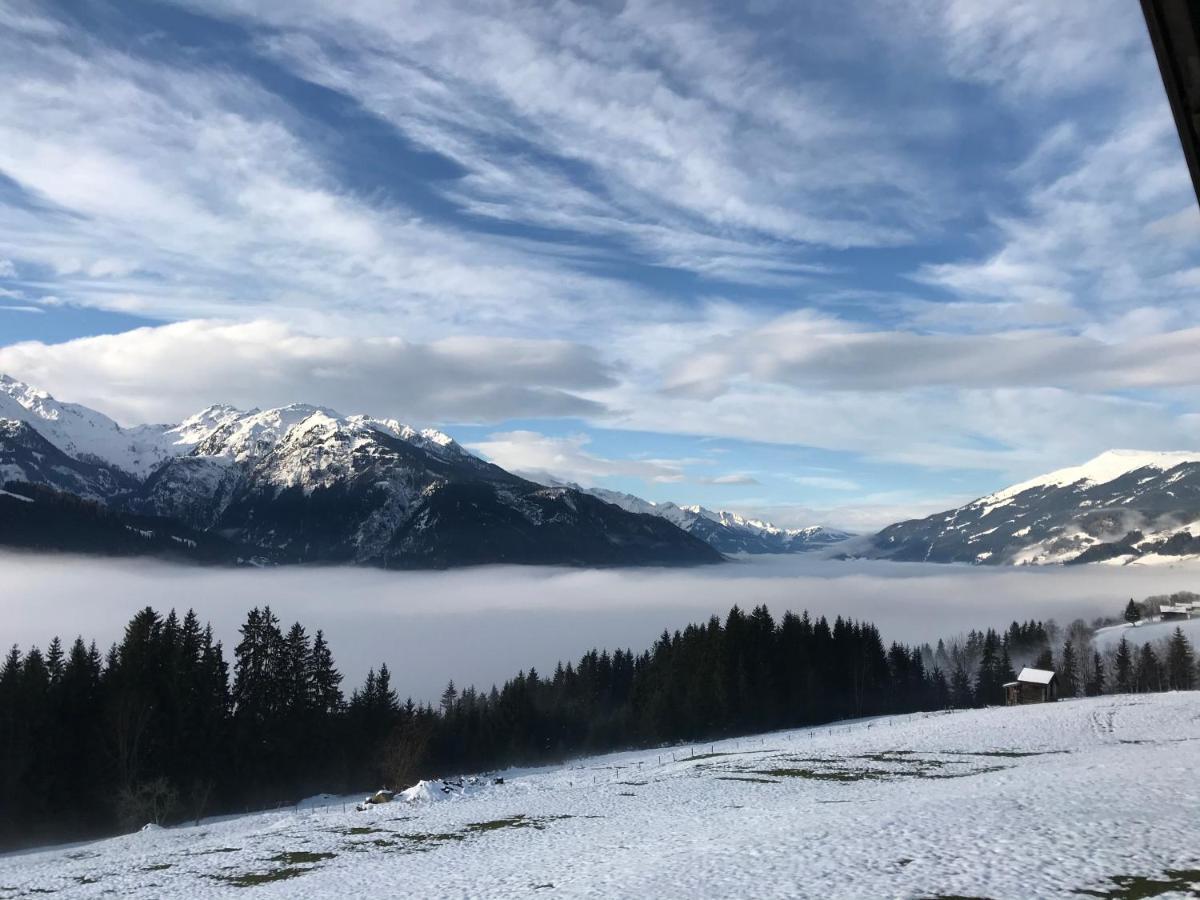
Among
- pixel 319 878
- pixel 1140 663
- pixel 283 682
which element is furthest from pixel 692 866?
pixel 1140 663

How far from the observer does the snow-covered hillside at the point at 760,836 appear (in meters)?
21.3

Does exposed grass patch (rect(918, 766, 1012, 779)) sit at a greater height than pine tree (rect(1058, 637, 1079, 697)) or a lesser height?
greater

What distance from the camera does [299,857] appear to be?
36156 millimetres

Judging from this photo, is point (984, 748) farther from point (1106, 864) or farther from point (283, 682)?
point (283, 682)

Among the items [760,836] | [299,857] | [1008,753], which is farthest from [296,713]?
[760,836]

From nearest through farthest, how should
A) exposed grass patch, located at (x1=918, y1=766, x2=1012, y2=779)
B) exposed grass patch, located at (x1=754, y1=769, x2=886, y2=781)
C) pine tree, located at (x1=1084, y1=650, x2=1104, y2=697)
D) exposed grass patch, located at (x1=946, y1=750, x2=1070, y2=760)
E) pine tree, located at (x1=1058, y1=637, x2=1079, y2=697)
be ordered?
1. exposed grass patch, located at (x1=918, y1=766, x2=1012, y2=779)
2. exposed grass patch, located at (x1=754, y1=769, x2=886, y2=781)
3. exposed grass patch, located at (x1=946, y1=750, x2=1070, y2=760)
4. pine tree, located at (x1=1058, y1=637, x2=1079, y2=697)
5. pine tree, located at (x1=1084, y1=650, x2=1104, y2=697)

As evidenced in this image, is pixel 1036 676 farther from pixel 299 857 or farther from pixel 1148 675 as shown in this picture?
pixel 299 857

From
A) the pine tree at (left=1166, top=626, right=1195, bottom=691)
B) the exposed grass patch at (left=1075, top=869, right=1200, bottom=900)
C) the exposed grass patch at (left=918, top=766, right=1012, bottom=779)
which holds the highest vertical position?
the exposed grass patch at (left=1075, top=869, right=1200, bottom=900)

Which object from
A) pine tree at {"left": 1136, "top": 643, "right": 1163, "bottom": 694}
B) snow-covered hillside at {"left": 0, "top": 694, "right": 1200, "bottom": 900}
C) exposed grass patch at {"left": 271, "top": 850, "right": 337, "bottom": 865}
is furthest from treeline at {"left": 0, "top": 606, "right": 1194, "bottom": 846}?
exposed grass patch at {"left": 271, "top": 850, "right": 337, "bottom": 865}

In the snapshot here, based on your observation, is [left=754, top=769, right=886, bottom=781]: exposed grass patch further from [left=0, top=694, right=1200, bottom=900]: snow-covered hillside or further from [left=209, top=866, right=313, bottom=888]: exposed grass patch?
[left=209, top=866, right=313, bottom=888]: exposed grass patch

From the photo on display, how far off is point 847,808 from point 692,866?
42.1 ft

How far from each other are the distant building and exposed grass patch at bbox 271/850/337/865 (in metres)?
98.9

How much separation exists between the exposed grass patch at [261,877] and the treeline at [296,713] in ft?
121

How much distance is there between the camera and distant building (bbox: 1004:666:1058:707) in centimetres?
10594
